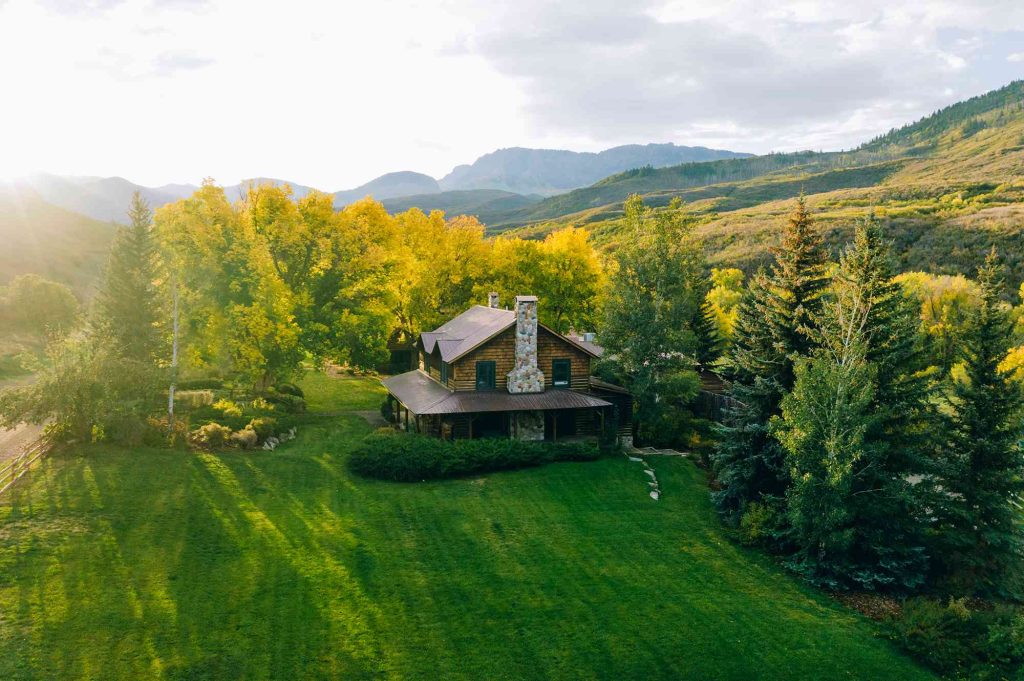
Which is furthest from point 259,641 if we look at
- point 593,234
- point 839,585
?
point 593,234

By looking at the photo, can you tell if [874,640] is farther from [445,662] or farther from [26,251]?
[26,251]

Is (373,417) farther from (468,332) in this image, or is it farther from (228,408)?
(228,408)

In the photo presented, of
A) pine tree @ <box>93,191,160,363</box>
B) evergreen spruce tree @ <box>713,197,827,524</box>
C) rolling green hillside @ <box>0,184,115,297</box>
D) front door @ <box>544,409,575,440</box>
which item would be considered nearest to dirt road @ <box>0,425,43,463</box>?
pine tree @ <box>93,191,160,363</box>

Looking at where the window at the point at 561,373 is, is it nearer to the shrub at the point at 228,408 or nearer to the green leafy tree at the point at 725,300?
the green leafy tree at the point at 725,300

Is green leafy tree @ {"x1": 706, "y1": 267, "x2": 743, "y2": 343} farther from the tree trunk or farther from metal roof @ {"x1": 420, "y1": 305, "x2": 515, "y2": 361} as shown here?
the tree trunk

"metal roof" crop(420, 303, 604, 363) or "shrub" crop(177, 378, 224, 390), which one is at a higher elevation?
"metal roof" crop(420, 303, 604, 363)

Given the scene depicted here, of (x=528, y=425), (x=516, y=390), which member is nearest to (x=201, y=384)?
(x=516, y=390)
